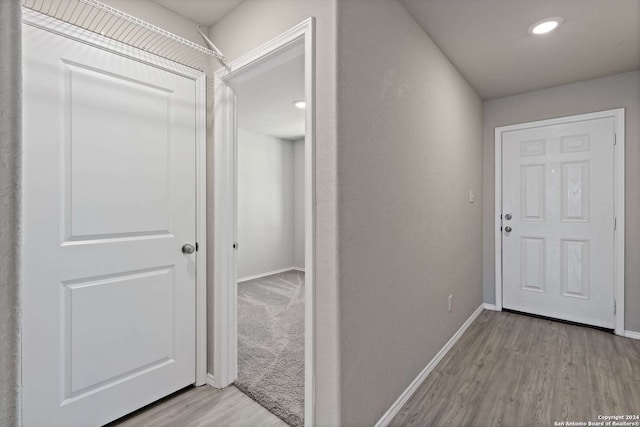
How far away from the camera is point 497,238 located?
11.1ft

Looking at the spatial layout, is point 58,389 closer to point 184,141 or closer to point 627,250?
point 184,141

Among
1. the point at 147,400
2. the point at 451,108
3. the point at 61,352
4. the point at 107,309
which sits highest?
the point at 451,108

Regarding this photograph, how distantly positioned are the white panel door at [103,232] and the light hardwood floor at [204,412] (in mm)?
74

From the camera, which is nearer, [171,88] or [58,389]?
[58,389]

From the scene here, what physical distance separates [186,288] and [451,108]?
94.6 inches

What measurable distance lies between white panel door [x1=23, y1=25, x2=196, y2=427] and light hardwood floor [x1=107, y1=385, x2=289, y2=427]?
74 millimetres

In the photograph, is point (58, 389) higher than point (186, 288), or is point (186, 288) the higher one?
point (186, 288)

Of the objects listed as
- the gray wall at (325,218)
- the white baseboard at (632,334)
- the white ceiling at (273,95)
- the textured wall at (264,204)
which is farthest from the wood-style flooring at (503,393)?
the textured wall at (264,204)

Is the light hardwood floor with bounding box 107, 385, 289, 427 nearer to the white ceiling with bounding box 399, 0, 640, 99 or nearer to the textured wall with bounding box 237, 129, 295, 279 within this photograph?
the white ceiling with bounding box 399, 0, 640, 99

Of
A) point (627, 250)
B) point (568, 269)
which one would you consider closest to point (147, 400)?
point (568, 269)

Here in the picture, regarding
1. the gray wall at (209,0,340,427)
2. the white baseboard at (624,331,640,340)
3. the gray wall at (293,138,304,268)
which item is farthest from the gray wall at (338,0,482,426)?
the gray wall at (293,138,304,268)

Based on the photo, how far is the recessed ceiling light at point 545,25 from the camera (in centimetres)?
197

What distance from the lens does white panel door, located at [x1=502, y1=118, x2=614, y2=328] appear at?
2.87m

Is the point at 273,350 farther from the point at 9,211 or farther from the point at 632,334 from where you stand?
the point at 632,334
